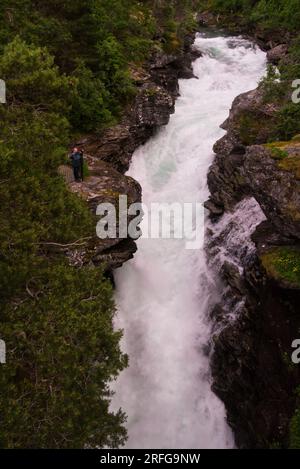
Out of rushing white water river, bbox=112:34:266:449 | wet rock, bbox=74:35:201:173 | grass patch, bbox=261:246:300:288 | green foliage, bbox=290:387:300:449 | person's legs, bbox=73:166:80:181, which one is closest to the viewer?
green foliage, bbox=290:387:300:449

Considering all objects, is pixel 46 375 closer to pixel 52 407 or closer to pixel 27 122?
pixel 52 407

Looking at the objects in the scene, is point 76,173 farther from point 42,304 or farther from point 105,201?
point 42,304

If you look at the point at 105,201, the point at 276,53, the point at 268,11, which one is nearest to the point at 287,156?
the point at 105,201

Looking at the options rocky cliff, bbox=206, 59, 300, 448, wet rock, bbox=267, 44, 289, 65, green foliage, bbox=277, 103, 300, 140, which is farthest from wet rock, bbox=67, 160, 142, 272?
wet rock, bbox=267, 44, 289, 65

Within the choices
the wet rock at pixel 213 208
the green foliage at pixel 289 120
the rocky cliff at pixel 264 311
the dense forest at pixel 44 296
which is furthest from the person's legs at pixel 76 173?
the green foliage at pixel 289 120

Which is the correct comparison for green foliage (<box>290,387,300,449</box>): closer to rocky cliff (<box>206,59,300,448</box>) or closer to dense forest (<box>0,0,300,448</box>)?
dense forest (<box>0,0,300,448</box>)

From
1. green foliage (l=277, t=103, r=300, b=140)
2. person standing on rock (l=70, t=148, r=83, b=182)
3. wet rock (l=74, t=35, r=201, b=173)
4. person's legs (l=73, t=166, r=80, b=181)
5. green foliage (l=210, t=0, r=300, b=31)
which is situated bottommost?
person's legs (l=73, t=166, r=80, b=181)

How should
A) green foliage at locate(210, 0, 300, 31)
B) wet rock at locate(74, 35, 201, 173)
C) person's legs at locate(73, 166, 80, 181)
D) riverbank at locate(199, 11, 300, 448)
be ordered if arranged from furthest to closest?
green foliage at locate(210, 0, 300, 31), wet rock at locate(74, 35, 201, 173), person's legs at locate(73, 166, 80, 181), riverbank at locate(199, 11, 300, 448)
